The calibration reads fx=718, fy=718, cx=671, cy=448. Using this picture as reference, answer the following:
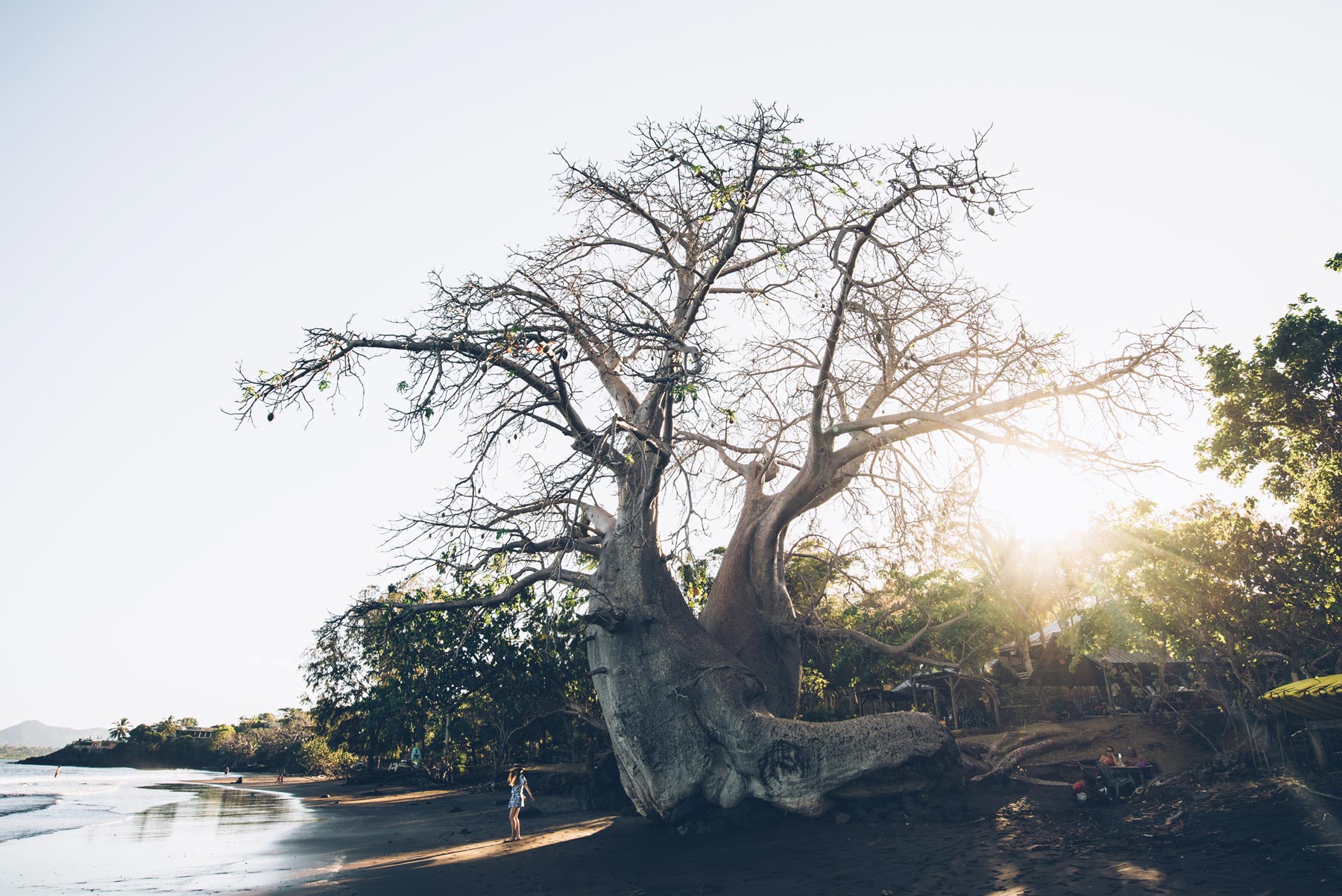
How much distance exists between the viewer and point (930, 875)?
6738mm

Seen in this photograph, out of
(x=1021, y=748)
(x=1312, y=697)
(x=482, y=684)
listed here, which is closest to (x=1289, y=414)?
(x=1312, y=697)

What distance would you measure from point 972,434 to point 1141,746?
1059 cm

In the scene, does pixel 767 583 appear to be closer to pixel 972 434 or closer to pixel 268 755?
pixel 972 434

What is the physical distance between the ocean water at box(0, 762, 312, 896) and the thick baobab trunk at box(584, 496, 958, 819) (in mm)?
4900

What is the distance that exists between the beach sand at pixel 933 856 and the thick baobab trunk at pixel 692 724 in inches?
23.3

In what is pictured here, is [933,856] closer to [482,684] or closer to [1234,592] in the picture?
[1234,592]

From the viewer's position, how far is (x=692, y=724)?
1009 cm

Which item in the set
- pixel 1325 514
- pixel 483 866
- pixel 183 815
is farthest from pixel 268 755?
pixel 1325 514

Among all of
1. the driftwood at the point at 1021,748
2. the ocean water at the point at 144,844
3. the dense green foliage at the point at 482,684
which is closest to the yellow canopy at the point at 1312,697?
the driftwood at the point at 1021,748

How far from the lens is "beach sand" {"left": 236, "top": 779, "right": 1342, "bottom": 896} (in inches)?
244

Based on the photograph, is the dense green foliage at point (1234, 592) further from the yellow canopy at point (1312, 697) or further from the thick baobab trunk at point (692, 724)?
the thick baobab trunk at point (692, 724)

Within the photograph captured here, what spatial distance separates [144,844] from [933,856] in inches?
543

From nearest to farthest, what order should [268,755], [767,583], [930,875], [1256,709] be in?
[930,875], [767,583], [1256,709], [268,755]

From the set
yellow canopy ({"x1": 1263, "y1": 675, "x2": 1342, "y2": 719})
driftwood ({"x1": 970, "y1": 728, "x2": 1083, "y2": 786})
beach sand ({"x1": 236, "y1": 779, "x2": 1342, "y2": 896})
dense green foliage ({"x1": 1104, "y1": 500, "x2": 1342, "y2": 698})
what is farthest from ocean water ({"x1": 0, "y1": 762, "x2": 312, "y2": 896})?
dense green foliage ({"x1": 1104, "y1": 500, "x2": 1342, "y2": 698})
